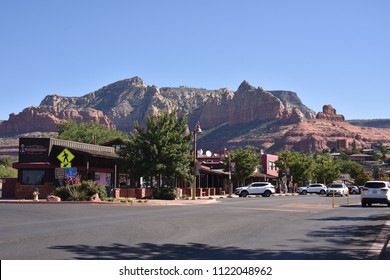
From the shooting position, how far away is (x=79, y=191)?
113ft

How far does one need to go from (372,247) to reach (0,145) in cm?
19990

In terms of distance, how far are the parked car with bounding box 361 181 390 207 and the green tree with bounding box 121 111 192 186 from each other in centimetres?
1456

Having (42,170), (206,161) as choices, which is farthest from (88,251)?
(206,161)

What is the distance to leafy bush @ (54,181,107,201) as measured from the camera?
33969 mm

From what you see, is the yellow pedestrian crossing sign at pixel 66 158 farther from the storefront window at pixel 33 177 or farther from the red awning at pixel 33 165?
the storefront window at pixel 33 177

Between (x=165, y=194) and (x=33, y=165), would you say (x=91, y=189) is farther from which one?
(x=33, y=165)

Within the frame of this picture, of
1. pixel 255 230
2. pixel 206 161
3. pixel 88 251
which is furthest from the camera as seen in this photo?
pixel 206 161

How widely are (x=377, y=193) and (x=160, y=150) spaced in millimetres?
16898

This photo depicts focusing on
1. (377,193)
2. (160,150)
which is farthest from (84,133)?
(377,193)

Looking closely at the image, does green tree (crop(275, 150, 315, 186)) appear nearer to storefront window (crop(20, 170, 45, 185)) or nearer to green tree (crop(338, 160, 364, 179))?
green tree (crop(338, 160, 364, 179))

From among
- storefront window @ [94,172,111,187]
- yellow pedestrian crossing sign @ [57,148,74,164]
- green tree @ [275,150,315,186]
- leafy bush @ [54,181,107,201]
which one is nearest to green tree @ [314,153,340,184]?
green tree @ [275,150,315,186]

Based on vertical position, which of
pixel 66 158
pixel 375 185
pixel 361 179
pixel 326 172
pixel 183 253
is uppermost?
pixel 326 172

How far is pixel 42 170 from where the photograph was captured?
141 ft

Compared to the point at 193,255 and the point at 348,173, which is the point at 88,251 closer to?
the point at 193,255
